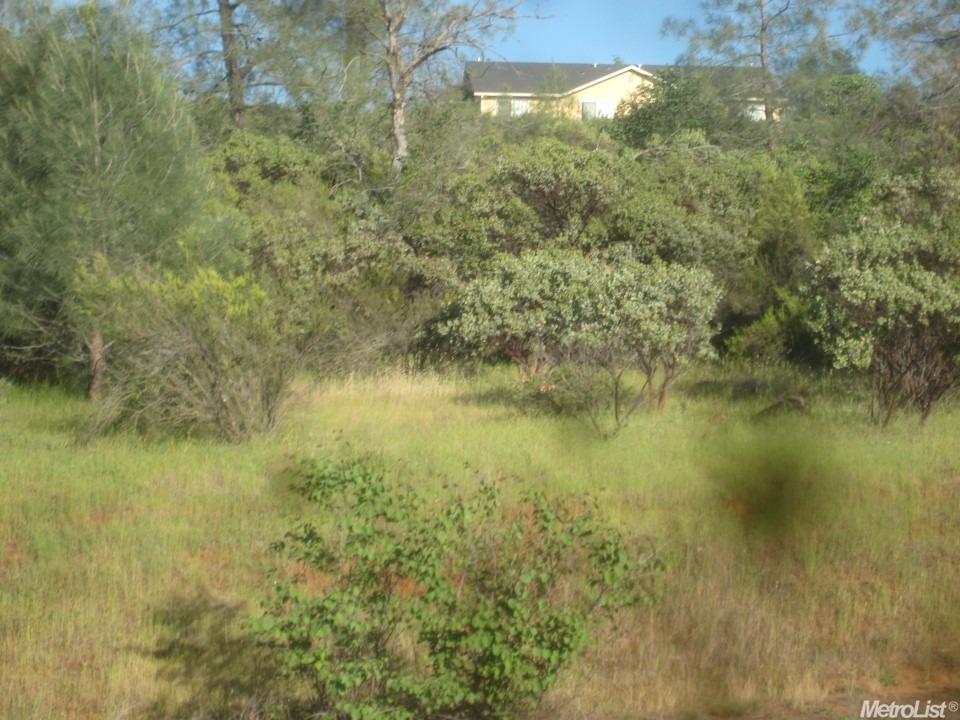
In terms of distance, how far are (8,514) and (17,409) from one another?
20.6 feet

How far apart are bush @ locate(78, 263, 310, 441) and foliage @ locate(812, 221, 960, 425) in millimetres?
5831

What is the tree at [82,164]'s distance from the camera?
14.9 m

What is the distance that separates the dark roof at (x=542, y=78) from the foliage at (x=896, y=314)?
29264 millimetres

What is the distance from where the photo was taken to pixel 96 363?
15266 millimetres

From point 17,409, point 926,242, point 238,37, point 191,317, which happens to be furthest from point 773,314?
point 238,37

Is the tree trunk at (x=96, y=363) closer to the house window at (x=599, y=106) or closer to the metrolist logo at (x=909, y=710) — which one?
the metrolist logo at (x=909, y=710)

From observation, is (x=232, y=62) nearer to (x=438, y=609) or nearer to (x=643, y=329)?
(x=643, y=329)

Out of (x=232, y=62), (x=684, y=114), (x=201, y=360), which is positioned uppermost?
(x=232, y=62)

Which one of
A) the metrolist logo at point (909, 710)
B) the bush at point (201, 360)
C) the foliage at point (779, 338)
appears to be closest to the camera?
the metrolist logo at point (909, 710)

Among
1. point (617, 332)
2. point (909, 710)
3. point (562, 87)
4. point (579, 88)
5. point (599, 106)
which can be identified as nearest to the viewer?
point (909, 710)

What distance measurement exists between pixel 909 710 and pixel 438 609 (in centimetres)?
237

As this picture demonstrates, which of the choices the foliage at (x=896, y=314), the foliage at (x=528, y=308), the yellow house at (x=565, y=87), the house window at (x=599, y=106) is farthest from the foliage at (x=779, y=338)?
the house window at (x=599, y=106)

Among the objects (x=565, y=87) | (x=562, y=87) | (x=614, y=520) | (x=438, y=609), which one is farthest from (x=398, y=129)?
(x=565, y=87)

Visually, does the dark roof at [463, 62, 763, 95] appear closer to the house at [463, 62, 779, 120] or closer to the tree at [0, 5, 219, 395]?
the house at [463, 62, 779, 120]
